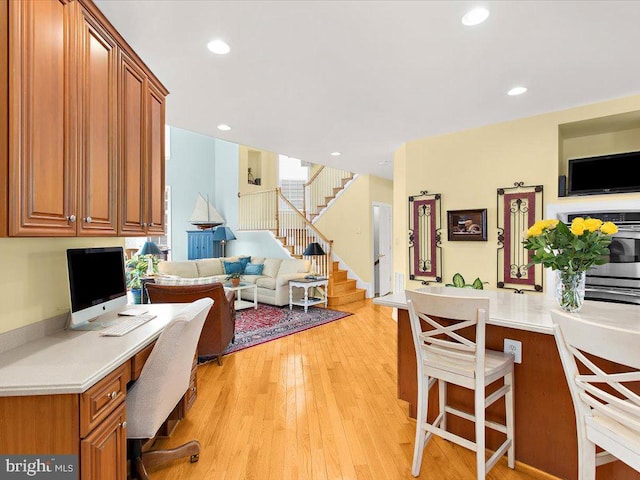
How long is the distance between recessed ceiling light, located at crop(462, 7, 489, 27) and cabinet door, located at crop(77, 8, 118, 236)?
203 cm

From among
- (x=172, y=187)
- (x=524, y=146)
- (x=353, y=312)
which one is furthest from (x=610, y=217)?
(x=172, y=187)

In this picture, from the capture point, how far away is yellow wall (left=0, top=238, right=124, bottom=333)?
158 centimetres

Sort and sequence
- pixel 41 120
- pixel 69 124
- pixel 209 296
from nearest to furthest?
pixel 41 120 → pixel 69 124 → pixel 209 296

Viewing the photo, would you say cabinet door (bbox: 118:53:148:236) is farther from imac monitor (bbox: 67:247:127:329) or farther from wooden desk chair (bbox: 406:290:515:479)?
wooden desk chair (bbox: 406:290:515:479)

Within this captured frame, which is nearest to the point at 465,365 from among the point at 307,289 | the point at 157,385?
the point at 157,385

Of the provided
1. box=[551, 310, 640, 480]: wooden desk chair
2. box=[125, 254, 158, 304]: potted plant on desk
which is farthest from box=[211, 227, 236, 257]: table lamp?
box=[551, 310, 640, 480]: wooden desk chair

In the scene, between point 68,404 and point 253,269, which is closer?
point 68,404

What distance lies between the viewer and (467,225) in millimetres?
3998

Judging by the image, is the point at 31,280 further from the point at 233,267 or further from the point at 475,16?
the point at 233,267

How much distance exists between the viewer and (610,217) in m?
3.13

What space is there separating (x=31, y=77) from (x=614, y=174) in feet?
14.3

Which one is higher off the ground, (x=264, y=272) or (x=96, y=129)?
(x=96, y=129)

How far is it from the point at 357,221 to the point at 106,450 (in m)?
6.23

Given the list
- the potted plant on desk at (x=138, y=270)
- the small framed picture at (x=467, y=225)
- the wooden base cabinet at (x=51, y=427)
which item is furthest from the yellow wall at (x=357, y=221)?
the wooden base cabinet at (x=51, y=427)
